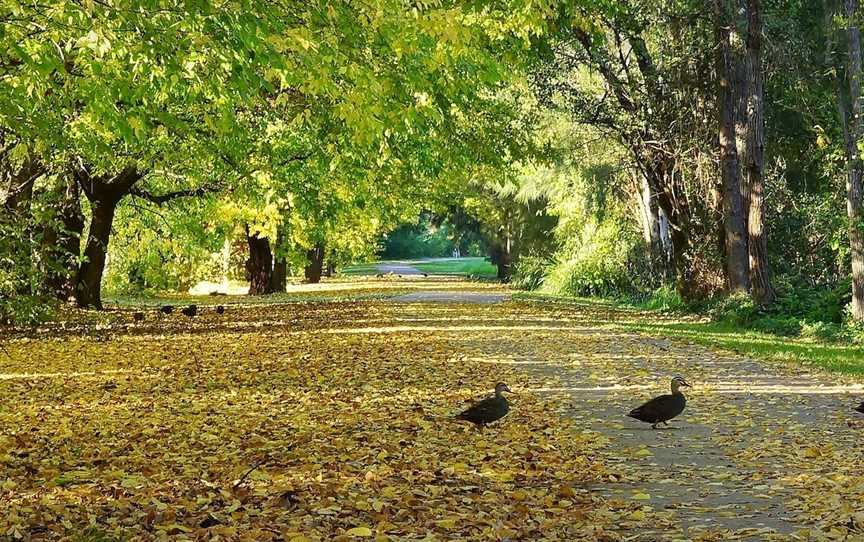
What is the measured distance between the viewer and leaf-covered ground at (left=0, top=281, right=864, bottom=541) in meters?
6.70

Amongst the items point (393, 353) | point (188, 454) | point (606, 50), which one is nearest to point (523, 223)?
point (606, 50)

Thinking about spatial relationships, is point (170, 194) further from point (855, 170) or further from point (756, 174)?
point (855, 170)

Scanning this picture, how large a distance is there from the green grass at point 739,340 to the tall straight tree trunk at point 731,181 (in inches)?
53.5

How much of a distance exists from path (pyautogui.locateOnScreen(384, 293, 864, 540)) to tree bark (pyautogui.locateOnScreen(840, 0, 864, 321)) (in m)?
3.54

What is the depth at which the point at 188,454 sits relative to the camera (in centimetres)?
916

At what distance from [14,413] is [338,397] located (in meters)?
3.63

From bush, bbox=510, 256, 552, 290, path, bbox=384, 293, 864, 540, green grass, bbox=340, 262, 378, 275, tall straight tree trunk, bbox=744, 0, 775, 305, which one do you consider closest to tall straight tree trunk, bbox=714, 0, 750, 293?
tall straight tree trunk, bbox=744, 0, 775, 305

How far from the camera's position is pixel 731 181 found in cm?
2509

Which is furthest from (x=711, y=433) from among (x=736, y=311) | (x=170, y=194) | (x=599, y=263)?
(x=599, y=263)

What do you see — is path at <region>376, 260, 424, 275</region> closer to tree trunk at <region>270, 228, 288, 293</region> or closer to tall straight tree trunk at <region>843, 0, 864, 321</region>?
tree trunk at <region>270, 228, 288, 293</region>

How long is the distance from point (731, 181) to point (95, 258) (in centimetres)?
1603

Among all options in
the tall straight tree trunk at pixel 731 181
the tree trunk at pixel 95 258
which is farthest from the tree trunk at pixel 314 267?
the tall straight tree trunk at pixel 731 181

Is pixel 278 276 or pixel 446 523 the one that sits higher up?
pixel 278 276

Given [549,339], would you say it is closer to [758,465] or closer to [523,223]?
[758,465]
